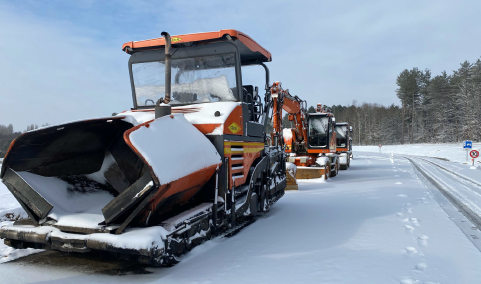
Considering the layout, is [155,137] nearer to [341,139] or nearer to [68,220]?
[68,220]

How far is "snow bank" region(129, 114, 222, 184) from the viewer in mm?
3098

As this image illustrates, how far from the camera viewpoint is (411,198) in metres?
8.05

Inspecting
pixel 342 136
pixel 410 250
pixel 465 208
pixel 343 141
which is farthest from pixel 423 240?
pixel 342 136

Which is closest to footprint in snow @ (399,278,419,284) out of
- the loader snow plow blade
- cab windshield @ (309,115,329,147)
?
the loader snow plow blade

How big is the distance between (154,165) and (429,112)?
6750 centimetres

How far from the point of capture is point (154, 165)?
3.06m

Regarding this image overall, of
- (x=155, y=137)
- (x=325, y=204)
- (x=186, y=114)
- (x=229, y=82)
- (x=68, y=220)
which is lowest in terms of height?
(x=325, y=204)

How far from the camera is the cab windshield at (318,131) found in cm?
1380

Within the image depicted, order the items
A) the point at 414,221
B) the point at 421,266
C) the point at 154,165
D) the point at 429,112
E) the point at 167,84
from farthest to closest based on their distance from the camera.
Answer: the point at 429,112 < the point at 414,221 < the point at 167,84 < the point at 421,266 < the point at 154,165

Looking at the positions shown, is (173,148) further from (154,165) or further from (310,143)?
(310,143)

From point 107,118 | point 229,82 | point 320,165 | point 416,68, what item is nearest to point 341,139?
point 320,165

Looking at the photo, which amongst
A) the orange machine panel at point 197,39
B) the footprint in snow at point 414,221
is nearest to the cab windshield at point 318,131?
the footprint in snow at point 414,221

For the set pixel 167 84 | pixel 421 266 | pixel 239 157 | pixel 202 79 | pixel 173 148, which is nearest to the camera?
pixel 173 148

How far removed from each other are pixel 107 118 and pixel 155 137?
2.22ft
